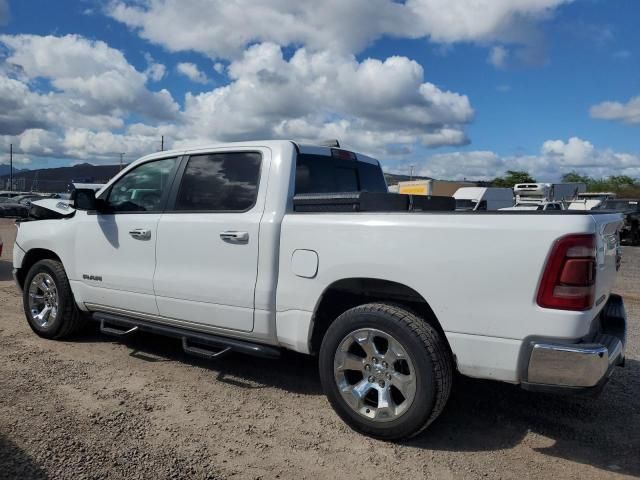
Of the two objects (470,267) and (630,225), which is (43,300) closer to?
(470,267)

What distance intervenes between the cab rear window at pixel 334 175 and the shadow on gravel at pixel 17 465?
7.69 ft

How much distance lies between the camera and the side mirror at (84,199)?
188 inches

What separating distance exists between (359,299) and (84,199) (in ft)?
8.91

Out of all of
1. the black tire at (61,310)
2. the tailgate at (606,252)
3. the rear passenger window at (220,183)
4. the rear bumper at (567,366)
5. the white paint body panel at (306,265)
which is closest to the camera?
the rear bumper at (567,366)

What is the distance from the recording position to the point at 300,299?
3604 millimetres

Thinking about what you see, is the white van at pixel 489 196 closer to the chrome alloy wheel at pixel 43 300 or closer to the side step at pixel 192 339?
the chrome alloy wheel at pixel 43 300

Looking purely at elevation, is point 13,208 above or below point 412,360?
below

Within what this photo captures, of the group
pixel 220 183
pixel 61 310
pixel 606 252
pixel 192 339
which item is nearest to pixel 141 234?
pixel 220 183

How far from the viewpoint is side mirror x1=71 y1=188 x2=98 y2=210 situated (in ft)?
15.6

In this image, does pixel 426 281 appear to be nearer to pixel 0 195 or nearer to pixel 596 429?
pixel 596 429

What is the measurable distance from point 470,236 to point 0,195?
41.4 m

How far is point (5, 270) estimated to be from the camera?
1023 cm

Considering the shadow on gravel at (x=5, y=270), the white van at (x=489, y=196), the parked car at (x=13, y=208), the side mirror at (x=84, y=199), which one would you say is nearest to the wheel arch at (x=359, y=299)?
the side mirror at (x=84, y=199)

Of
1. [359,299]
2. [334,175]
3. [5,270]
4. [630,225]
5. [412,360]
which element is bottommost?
[5,270]
